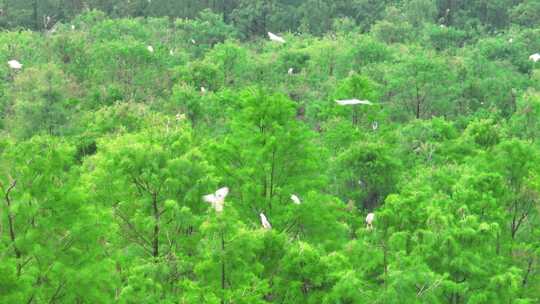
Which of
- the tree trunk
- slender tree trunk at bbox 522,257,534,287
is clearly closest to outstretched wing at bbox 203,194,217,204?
the tree trunk

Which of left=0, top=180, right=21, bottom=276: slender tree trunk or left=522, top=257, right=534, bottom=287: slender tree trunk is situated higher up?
left=0, top=180, right=21, bottom=276: slender tree trunk

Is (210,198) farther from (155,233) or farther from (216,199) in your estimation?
(155,233)

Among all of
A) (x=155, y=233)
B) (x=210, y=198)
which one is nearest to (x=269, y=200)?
(x=210, y=198)

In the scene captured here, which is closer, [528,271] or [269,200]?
[528,271]

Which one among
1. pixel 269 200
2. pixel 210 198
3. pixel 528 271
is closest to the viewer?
pixel 210 198

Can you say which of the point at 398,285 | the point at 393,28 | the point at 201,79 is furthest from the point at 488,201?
the point at 393,28

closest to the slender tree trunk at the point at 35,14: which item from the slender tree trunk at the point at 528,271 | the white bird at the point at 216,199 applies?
the white bird at the point at 216,199

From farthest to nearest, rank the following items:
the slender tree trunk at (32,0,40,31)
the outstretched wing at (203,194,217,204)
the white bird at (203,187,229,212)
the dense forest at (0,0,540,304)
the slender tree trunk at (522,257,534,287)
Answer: the slender tree trunk at (32,0,40,31) → the slender tree trunk at (522,257,534,287) → the outstretched wing at (203,194,217,204) → the white bird at (203,187,229,212) → the dense forest at (0,0,540,304)

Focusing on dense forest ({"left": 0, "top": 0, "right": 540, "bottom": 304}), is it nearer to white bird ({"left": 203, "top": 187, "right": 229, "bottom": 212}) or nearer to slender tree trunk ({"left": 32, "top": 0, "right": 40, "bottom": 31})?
white bird ({"left": 203, "top": 187, "right": 229, "bottom": 212})

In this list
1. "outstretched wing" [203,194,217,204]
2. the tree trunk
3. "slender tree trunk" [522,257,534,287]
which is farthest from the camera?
"slender tree trunk" [522,257,534,287]

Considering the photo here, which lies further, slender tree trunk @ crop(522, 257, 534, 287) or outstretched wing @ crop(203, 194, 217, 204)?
slender tree trunk @ crop(522, 257, 534, 287)

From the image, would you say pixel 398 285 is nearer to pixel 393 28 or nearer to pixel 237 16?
pixel 393 28

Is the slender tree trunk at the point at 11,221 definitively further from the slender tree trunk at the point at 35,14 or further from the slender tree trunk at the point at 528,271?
the slender tree trunk at the point at 35,14
